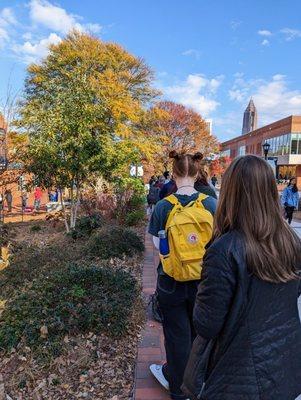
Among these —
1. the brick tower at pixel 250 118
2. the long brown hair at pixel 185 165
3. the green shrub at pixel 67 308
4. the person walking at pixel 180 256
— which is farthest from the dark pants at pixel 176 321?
the brick tower at pixel 250 118

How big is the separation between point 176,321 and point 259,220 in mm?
1361

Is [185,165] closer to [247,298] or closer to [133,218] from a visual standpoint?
[247,298]

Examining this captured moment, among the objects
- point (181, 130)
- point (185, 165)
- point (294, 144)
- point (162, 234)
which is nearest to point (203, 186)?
point (185, 165)

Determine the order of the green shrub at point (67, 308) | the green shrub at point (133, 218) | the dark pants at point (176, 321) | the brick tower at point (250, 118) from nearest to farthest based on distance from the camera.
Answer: the dark pants at point (176, 321) → the green shrub at point (67, 308) → the green shrub at point (133, 218) → the brick tower at point (250, 118)

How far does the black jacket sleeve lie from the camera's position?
4.97 feet

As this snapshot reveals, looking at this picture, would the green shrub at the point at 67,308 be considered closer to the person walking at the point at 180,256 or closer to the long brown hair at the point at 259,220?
the person walking at the point at 180,256

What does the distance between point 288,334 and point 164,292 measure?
1104 mm

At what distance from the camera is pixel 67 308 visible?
3.70 m

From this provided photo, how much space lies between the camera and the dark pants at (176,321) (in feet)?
8.59

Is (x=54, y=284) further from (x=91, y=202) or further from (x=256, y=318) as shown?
(x=91, y=202)

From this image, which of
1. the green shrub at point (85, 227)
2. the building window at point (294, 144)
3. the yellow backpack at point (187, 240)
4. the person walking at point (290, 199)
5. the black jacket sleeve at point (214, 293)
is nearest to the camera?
the black jacket sleeve at point (214, 293)

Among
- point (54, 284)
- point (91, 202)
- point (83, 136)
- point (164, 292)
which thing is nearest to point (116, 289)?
point (54, 284)

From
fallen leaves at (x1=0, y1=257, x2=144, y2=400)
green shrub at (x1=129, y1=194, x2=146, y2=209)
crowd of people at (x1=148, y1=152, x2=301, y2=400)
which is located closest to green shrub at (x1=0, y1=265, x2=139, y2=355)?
fallen leaves at (x1=0, y1=257, x2=144, y2=400)

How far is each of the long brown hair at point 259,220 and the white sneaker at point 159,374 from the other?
5.63 feet
